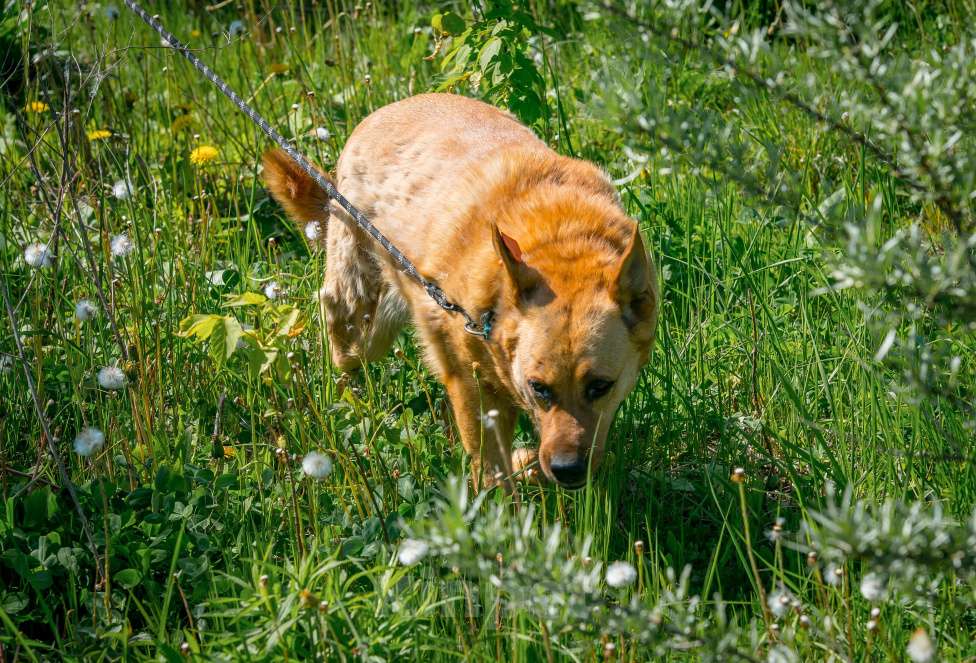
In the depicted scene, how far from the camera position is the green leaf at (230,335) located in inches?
111

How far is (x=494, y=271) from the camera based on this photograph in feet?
10.9

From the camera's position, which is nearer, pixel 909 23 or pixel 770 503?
pixel 770 503

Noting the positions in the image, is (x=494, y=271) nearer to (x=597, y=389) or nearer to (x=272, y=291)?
(x=597, y=389)

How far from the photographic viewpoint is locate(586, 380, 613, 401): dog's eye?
3.09 meters

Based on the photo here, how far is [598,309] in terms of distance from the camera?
10.2 feet

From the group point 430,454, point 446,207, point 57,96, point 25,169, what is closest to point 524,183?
point 446,207

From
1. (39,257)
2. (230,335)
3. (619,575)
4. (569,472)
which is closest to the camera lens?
(619,575)

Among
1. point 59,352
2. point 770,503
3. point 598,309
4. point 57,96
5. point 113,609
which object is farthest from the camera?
point 57,96

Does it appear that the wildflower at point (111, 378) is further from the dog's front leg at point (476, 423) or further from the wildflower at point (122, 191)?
the dog's front leg at point (476, 423)

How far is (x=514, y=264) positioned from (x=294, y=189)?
1455 mm

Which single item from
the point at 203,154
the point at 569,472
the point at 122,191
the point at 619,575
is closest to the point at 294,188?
the point at 122,191

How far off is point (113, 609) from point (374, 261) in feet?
6.03

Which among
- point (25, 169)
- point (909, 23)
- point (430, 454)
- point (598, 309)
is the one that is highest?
point (909, 23)

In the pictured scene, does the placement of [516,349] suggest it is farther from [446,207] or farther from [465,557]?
[465,557]
